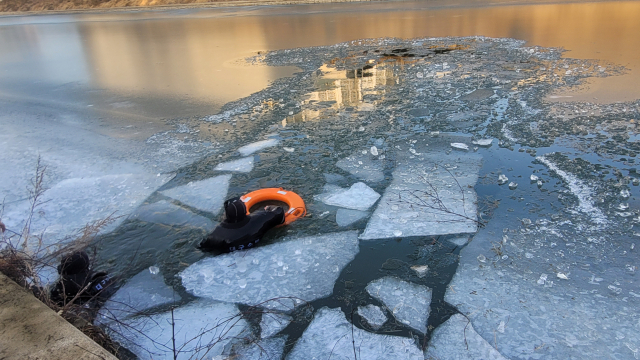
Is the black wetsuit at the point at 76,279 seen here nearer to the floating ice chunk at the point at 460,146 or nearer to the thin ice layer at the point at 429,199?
the thin ice layer at the point at 429,199

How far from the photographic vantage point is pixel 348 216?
2.81 meters

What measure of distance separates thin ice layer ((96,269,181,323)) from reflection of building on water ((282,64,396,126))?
241 centimetres

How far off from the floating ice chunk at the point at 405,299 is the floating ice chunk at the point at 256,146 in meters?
2.01

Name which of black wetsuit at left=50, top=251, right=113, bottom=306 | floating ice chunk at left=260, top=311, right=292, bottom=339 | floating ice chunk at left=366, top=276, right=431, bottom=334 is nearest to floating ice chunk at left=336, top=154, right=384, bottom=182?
floating ice chunk at left=366, top=276, right=431, bottom=334

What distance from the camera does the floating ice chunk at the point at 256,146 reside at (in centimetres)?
382

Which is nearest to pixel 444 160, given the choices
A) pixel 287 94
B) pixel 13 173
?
pixel 287 94

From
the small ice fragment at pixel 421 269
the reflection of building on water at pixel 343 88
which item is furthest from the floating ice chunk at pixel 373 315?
the reflection of building on water at pixel 343 88

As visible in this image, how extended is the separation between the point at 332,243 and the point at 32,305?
5.05ft

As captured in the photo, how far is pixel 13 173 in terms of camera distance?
3.74 meters

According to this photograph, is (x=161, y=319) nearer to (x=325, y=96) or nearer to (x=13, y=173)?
(x=13, y=173)

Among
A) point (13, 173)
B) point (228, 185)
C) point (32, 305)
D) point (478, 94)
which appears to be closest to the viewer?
point (32, 305)

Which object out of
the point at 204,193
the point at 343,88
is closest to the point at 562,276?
the point at 204,193

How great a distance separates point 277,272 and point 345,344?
64 centimetres

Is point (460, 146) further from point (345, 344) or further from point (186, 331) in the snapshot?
point (186, 331)
